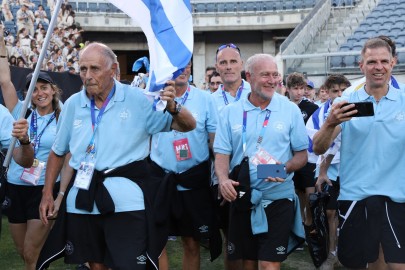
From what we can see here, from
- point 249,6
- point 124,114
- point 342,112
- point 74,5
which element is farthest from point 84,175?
point 249,6

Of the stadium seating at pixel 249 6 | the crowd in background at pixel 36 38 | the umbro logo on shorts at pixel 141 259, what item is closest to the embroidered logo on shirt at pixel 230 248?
the umbro logo on shorts at pixel 141 259

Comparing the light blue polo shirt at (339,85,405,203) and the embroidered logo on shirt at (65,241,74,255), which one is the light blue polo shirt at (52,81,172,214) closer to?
the embroidered logo on shirt at (65,241,74,255)

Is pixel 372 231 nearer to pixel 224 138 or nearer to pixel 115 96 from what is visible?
pixel 224 138

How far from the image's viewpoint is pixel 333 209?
7418 millimetres

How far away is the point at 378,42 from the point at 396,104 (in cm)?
45

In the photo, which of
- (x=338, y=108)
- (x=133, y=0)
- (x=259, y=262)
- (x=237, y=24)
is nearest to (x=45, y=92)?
(x=133, y=0)

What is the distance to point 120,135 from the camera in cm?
471

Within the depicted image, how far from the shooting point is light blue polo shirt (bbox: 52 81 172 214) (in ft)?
15.4

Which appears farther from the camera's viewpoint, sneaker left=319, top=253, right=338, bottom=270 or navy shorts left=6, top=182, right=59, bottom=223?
sneaker left=319, top=253, right=338, bottom=270

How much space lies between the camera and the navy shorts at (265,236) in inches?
212

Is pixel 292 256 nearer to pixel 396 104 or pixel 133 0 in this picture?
pixel 396 104

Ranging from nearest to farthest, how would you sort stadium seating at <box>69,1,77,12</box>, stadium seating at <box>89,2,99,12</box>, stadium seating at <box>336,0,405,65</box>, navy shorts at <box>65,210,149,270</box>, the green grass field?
navy shorts at <box>65,210,149,270</box> < the green grass field < stadium seating at <box>336,0,405,65</box> < stadium seating at <box>69,1,77,12</box> < stadium seating at <box>89,2,99,12</box>

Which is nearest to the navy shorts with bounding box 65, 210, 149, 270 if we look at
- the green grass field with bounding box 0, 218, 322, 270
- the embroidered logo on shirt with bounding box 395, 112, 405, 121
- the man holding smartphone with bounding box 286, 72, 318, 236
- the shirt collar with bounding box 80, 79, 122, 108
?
the shirt collar with bounding box 80, 79, 122, 108

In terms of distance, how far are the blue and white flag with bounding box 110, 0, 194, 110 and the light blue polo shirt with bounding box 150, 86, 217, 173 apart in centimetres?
142
